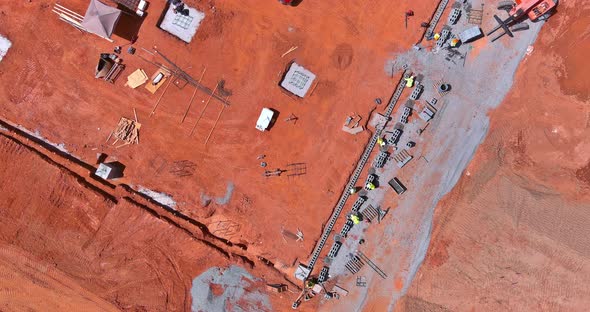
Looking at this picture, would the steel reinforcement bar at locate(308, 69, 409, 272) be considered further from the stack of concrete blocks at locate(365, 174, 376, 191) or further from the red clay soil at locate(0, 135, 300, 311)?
the red clay soil at locate(0, 135, 300, 311)

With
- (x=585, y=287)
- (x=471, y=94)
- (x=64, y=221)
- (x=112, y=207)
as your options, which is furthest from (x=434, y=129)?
(x=64, y=221)

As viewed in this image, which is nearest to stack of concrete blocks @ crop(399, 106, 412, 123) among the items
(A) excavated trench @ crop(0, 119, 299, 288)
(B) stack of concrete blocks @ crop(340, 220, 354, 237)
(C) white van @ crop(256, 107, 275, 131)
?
(B) stack of concrete blocks @ crop(340, 220, 354, 237)

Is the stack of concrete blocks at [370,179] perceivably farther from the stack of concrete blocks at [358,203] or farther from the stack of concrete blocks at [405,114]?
the stack of concrete blocks at [405,114]

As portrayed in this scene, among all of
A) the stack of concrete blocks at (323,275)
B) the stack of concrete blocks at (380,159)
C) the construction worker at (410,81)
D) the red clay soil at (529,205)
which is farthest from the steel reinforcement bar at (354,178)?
the red clay soil at (529,205)

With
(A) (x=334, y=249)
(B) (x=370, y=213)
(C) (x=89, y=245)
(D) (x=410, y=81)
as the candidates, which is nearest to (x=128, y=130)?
(C) (x=89, y=245)

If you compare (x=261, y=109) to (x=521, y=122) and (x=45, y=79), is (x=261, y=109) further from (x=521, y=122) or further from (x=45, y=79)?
(x=521, y=122)

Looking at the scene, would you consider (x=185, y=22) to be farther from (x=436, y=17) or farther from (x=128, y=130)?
(x=436, y=17)
